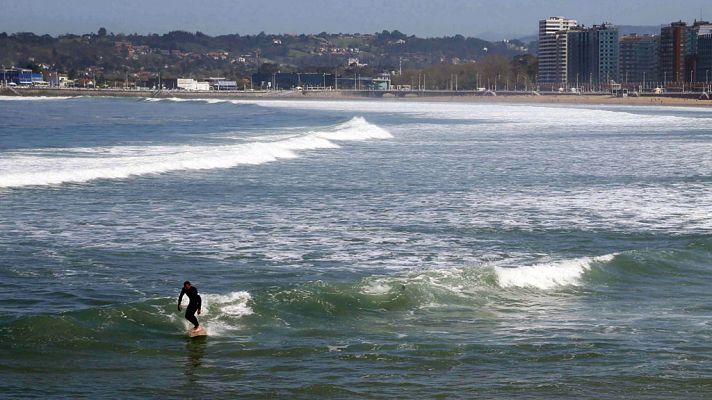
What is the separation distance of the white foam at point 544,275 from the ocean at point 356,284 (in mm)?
34

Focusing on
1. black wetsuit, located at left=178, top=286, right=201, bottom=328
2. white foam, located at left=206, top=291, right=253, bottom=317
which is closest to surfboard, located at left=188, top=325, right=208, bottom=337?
black wetsuit, located at left=178, top=286, right=201, bottom=328

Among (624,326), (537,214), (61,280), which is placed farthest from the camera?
(537,214)

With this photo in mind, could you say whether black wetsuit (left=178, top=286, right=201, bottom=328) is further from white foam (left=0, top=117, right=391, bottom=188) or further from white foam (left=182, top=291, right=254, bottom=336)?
white foam (left=0, top=117, right=391, bottom=188)

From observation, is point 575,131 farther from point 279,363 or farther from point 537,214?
point 279,363

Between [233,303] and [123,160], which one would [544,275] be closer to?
[233,303]

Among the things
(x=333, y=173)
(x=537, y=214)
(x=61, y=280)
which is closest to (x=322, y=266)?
(x=61, y=280)

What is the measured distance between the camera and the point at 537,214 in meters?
21.1

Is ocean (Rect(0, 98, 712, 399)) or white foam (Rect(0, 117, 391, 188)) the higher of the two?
white foam (Rect(0, 117, 391, 188))

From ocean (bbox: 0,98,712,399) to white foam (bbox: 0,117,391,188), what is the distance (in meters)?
0.24

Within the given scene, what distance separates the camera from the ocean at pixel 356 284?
10.2 meters

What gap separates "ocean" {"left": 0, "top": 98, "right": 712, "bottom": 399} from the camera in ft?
33.3

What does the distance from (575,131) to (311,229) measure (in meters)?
42.4

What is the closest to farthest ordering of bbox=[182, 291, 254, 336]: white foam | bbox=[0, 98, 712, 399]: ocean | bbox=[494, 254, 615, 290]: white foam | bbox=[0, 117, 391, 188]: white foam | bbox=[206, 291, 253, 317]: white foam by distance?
bbox=[0, 98, 712, 399]: ocean → bbox=[182, 291, 254, 336]: white foam → bbox=[206, 291, 253, 317]: white foam → bbox=[494, 254, 615, 290]: white foam → bbox=[0, 117, 391, 188]: white foam

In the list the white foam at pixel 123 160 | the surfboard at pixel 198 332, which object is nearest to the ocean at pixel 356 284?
the surfboard at pixel 198 332
